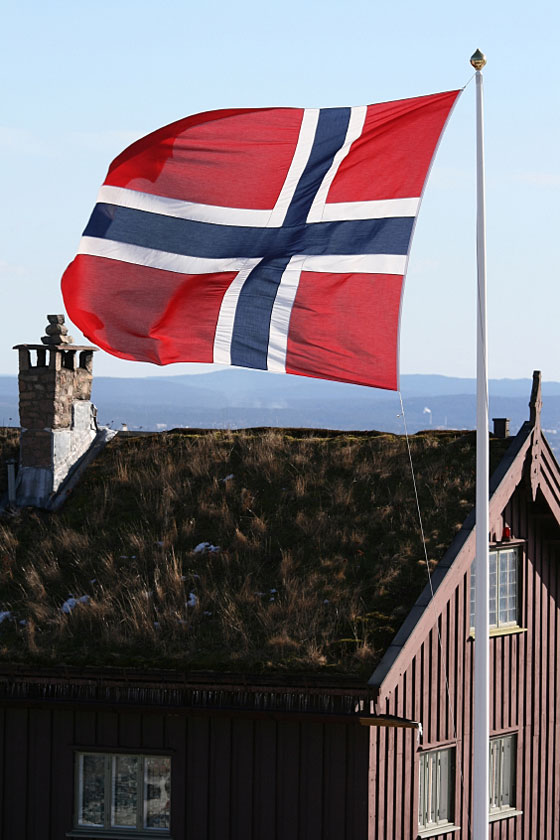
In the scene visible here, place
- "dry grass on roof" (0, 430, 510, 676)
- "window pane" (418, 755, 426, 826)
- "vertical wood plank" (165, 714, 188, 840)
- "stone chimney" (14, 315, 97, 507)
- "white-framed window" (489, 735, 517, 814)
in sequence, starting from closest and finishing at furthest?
"vertical wood plank" (165, 714, 188, 840), "dry grass on roof" (0, 430, 510, 676), "window pane" (418, 755, 426, 826), "white-framed window" (489, 735, 517, 814), "stone chimney" (14, 315, 97, 507)

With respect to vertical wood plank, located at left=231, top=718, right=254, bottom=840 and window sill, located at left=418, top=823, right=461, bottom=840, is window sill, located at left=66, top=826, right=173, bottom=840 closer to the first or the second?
vertical wood plank, located at left=231, top=718, right=254, bottom=840

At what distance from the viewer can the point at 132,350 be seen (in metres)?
14.1

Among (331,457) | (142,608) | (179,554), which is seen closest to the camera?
(142,608)

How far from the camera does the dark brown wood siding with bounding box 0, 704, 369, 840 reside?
55.0 ft

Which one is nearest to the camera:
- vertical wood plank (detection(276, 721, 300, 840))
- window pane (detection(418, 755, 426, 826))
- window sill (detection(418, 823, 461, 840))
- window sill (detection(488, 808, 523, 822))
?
vertical wood plank (detection(276, 721, 300, 840))

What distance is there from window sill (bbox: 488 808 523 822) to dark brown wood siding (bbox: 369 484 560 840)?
8 cm

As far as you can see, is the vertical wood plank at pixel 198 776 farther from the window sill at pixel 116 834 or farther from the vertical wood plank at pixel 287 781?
the vertical wood plank at pixel 287 781

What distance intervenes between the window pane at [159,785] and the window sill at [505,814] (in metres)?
5.59

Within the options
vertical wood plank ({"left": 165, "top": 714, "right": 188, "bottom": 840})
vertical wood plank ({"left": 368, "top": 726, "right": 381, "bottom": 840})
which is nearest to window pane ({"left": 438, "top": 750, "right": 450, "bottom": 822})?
vertical wood plank ({"left": 368, "top": 726, "right": 381, "bottom": 840})

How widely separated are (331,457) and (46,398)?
5.28m

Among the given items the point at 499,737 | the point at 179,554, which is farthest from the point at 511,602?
the point at 179,554

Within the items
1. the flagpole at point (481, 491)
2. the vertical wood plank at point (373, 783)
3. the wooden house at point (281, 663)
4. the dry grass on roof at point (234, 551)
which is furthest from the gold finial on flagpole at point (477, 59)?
the vertical wood plank at point (373, 783)

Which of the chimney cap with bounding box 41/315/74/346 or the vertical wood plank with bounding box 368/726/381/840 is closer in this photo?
the vertical wood plank with bounding box 368/726/381/840

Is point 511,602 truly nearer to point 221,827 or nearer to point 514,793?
point 514,793
